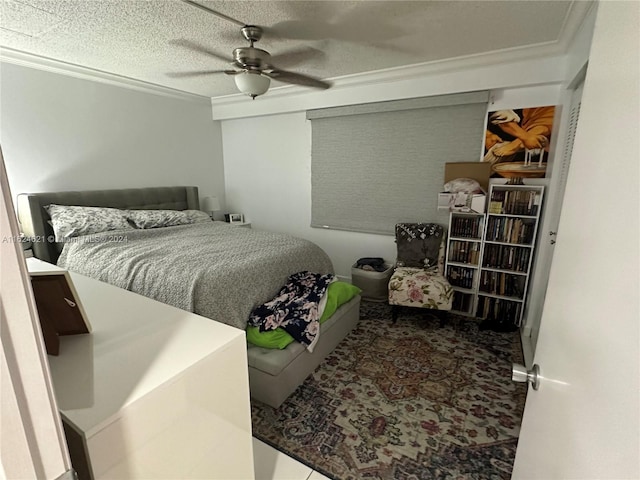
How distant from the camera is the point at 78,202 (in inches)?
120

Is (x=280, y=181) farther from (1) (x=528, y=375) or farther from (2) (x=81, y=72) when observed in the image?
(1) (x=528, y=375)

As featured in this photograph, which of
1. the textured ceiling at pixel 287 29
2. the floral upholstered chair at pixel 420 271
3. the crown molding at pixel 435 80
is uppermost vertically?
the textured ceiling at pixel 287 29

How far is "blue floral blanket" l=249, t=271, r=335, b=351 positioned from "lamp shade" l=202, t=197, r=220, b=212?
7.96 ft

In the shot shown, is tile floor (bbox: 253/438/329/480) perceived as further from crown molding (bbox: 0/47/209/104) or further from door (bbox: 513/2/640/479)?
crown molding (bbox: 0/47/209/104)

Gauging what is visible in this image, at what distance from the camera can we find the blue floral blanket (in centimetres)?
199

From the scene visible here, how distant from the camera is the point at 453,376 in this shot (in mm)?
2184

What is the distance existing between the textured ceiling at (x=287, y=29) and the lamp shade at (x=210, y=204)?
171 cm

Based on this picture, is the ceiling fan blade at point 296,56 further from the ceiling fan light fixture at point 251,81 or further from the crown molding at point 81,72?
the crown molding at point 81,72

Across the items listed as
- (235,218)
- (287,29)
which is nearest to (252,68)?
(287,29)

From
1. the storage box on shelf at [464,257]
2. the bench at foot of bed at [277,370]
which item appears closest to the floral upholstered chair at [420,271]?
the storage box on shelf at [464,257]

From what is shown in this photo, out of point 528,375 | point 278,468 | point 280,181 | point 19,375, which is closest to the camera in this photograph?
point 19,375

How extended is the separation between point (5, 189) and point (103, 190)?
3.52 metres

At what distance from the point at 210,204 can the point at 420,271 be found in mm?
2878

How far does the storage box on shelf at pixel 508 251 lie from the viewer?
8.91 ft
